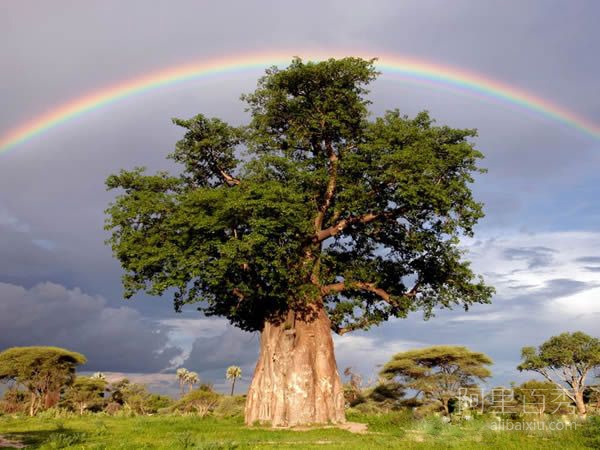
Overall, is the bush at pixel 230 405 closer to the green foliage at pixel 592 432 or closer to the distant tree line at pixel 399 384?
the distant tree line at pixel 399 384

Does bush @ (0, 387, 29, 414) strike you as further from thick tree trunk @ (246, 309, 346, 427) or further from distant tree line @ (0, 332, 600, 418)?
thick tree trunk @ (246, 309, 346, 427)

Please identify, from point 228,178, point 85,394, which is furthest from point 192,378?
point 228,178

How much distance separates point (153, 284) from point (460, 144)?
1638 centimetres

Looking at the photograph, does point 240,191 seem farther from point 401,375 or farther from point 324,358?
point 401,375

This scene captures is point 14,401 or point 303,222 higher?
point 303,222

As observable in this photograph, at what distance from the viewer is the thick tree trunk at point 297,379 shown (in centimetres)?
2709

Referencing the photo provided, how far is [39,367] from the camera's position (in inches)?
2169

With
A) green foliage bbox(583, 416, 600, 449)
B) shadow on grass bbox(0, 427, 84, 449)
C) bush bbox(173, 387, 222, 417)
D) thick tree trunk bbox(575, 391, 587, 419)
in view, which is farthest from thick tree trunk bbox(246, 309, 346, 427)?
thick tree trunk bbox(575, 391, 587, 419)

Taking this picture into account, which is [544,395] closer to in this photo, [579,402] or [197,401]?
[579,402]

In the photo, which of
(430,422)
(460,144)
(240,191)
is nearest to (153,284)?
(240,191)

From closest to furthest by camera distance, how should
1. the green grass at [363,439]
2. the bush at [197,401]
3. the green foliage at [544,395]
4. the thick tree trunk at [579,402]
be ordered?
the green grass at [363,439] < the green foliage at [544,395] < the thick tree trunk at [579,402] < the bush at [197,401]

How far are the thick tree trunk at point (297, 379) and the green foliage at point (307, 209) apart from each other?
1483mm

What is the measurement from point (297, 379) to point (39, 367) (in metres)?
38.5

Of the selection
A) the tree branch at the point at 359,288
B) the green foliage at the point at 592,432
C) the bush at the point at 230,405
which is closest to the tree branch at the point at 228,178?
the tree branch at the point at 359,288
